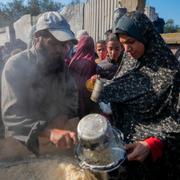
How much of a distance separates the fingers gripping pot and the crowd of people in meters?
0.33

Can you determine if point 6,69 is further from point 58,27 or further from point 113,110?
point 113,110

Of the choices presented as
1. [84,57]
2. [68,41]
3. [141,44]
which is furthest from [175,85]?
[84,57]

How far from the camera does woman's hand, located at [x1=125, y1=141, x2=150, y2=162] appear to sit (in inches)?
82.8

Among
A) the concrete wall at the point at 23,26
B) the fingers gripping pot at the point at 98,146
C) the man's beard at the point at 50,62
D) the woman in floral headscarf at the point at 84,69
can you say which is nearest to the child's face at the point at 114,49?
the woman in floral headscarf at the point at 84,69

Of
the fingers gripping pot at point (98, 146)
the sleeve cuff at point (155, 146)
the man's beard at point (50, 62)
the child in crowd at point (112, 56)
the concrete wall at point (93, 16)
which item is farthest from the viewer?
the concrete wall at point (93, 16)

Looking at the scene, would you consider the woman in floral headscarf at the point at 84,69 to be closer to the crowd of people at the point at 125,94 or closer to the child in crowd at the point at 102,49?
the crowd of people at the point at 125,94

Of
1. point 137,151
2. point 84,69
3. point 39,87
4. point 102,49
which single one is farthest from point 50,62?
point 102,49

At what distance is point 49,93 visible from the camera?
8.59ft

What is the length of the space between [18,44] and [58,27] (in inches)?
244

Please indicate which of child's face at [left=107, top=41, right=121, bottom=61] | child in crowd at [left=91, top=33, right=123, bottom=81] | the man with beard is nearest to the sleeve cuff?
the man with beard

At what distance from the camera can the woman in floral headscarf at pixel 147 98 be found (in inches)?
90.9

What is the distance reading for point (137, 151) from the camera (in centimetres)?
211

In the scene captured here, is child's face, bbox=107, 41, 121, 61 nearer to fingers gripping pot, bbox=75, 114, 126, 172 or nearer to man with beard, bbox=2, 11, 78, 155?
man with beard, bbox=2, 11, 78, 155

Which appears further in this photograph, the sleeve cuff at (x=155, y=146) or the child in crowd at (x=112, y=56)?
the child in crowd at (x=112, y=56)
